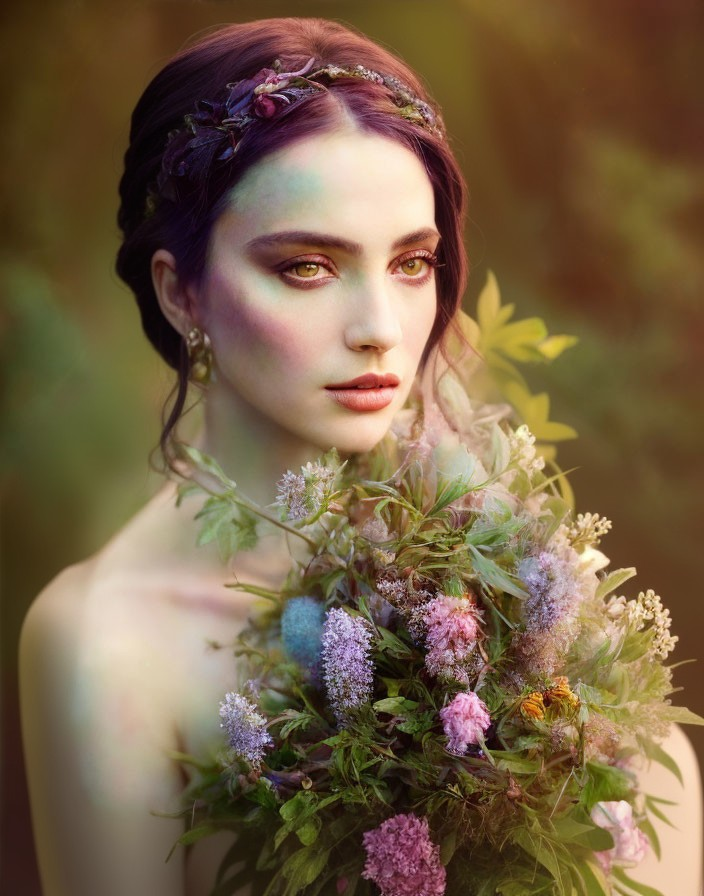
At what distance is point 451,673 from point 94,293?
2.07ft

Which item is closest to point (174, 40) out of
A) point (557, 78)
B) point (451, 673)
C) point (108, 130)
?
point (108, 130)

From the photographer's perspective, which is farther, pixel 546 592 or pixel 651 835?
pixel 651 835

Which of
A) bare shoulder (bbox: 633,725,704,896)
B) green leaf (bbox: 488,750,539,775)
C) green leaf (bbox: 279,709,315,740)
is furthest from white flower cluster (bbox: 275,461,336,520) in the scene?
bare shoulder (bbox: 633,725,704,896)

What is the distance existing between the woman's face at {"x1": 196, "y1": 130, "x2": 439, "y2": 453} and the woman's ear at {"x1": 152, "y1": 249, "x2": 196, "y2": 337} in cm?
2

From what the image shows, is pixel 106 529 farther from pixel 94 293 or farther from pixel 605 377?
pixel 605 377

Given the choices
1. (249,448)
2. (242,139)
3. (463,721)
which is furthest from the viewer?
(249,448)

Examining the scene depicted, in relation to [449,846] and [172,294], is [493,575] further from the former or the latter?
[172,294]

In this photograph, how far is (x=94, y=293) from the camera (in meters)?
1.17

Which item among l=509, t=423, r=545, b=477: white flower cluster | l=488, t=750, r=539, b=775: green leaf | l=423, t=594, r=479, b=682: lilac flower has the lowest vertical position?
l=488, t=750, r=539, b=775: green leaf

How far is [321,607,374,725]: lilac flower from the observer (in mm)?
991

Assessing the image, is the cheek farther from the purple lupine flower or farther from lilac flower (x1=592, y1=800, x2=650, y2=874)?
lilac flower (x1=592, y1=800, x2=650, y2=874)

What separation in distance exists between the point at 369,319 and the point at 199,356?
22 centimetres

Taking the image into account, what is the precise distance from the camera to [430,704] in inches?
39.3

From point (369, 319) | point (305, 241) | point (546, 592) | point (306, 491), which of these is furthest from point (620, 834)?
point (305, 241)
